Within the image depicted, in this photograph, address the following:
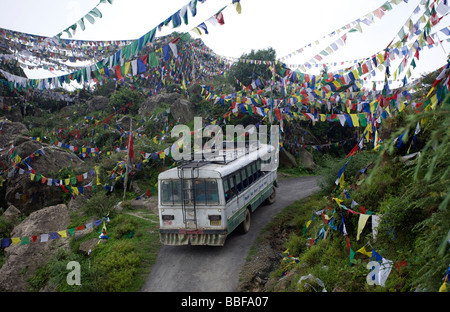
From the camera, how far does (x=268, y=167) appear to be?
1515 centimetres

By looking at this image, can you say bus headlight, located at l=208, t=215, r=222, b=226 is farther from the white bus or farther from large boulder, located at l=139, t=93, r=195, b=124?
large boulder, located at l=139, t=93, r=195, b=124

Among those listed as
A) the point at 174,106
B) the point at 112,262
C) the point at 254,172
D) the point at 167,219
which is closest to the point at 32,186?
the point at 112,262

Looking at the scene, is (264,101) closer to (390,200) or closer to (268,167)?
(268,167)

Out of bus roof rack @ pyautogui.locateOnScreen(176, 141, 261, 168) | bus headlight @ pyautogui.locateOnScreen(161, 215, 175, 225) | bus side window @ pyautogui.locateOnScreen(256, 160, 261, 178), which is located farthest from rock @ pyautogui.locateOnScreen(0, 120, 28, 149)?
bus side window @ pyautogui.locateOnScreen(256, 160, 261, 178)

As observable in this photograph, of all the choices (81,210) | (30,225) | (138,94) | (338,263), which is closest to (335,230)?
(338,263)

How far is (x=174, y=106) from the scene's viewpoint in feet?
100

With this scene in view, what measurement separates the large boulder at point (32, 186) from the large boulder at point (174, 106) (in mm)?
12484

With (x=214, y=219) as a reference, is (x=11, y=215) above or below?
below

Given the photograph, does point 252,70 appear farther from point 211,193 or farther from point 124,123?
point 211,193

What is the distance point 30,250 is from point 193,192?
6244 mm

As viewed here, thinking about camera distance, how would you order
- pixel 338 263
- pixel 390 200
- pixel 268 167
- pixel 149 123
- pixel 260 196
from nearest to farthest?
pixel 338 263
pixel 390 200
pixel 260 196
pixel 268 167
pixel 149 123

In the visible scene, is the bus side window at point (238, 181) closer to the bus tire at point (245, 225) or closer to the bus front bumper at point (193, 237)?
the bus tire at point (245, 225)

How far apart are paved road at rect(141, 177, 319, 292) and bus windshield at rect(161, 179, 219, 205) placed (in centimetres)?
181

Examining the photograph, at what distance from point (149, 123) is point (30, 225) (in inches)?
689
